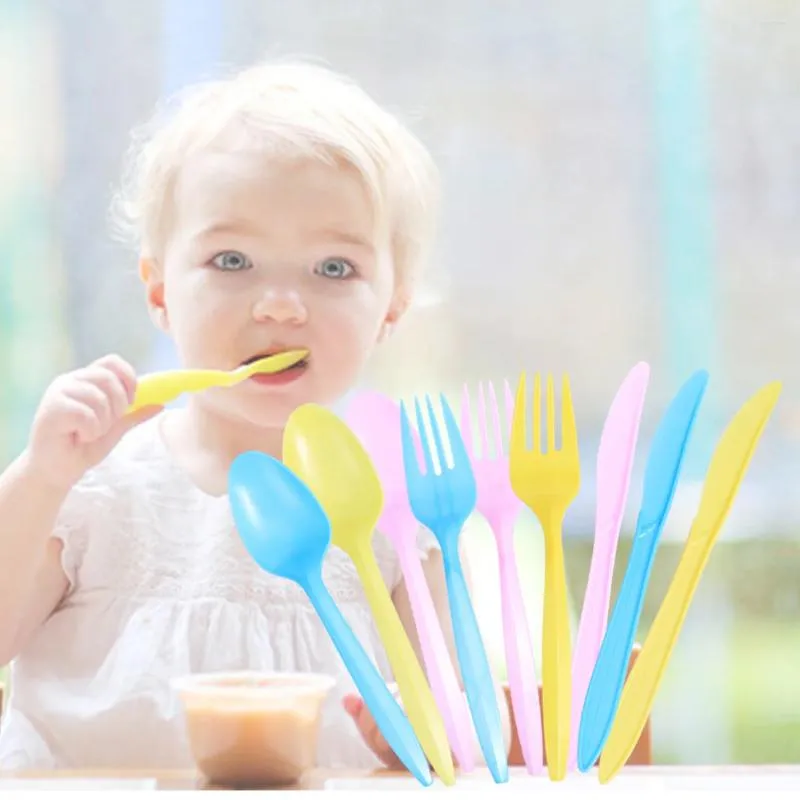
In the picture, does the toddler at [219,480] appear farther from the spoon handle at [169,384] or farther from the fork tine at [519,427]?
the fork tine at [519,427]

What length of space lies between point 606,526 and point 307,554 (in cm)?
13

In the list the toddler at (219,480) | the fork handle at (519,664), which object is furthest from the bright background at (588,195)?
the fork handle at (519,664)

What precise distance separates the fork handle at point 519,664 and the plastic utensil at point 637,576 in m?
0.03

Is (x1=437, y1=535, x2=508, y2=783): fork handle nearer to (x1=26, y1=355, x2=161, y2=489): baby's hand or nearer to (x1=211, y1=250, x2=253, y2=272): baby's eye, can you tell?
(x1=26, y1=355, x2=161, y2=489): baby's hand

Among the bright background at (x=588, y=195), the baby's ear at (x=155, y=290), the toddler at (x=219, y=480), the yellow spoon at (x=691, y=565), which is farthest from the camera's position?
the bright background at (x=588, y=195)

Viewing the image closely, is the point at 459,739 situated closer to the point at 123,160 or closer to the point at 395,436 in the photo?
the point at 395,436

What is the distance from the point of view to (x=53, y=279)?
1137mm

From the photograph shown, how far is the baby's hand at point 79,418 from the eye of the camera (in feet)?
1.85

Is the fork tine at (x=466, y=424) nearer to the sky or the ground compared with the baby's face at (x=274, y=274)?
nearer to the ground

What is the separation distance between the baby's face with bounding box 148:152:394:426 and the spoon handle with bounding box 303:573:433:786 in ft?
1.17

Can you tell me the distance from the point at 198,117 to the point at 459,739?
1.85ft

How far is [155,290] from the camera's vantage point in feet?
2.92

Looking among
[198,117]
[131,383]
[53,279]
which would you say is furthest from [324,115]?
[53,279]

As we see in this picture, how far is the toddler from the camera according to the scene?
2.51ft
